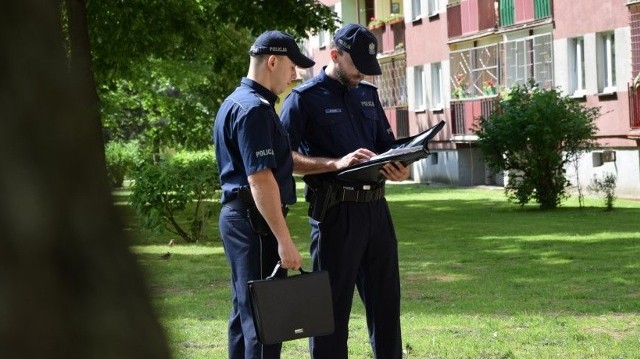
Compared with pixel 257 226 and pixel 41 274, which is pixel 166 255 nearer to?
pixel 257 226

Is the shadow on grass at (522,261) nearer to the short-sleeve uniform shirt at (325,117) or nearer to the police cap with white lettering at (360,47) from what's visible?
the short-sleeve uniform shirt at (325,117)

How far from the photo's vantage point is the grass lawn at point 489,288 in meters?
9.75

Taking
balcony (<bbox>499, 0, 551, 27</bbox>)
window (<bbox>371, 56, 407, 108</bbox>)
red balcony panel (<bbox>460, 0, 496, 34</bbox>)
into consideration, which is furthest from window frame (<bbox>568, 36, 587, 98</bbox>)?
window (<bbox>371, 56, 407, 108</bbox>)

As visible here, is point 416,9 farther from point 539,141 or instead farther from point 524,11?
point 539,141

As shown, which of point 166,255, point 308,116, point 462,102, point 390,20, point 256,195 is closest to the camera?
point 256,195

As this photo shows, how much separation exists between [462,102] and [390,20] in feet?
34.6

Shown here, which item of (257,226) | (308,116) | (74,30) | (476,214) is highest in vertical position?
(74,30)

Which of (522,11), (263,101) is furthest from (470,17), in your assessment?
(263,101)

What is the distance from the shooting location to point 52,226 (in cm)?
159

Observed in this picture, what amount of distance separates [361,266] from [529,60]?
34711 mm

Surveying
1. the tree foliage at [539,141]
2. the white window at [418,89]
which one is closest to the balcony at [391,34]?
the white window at [418,89]

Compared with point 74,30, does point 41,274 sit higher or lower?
lower

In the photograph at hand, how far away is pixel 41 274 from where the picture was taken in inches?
62.2

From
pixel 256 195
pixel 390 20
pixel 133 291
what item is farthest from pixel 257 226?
pixel 390 20
